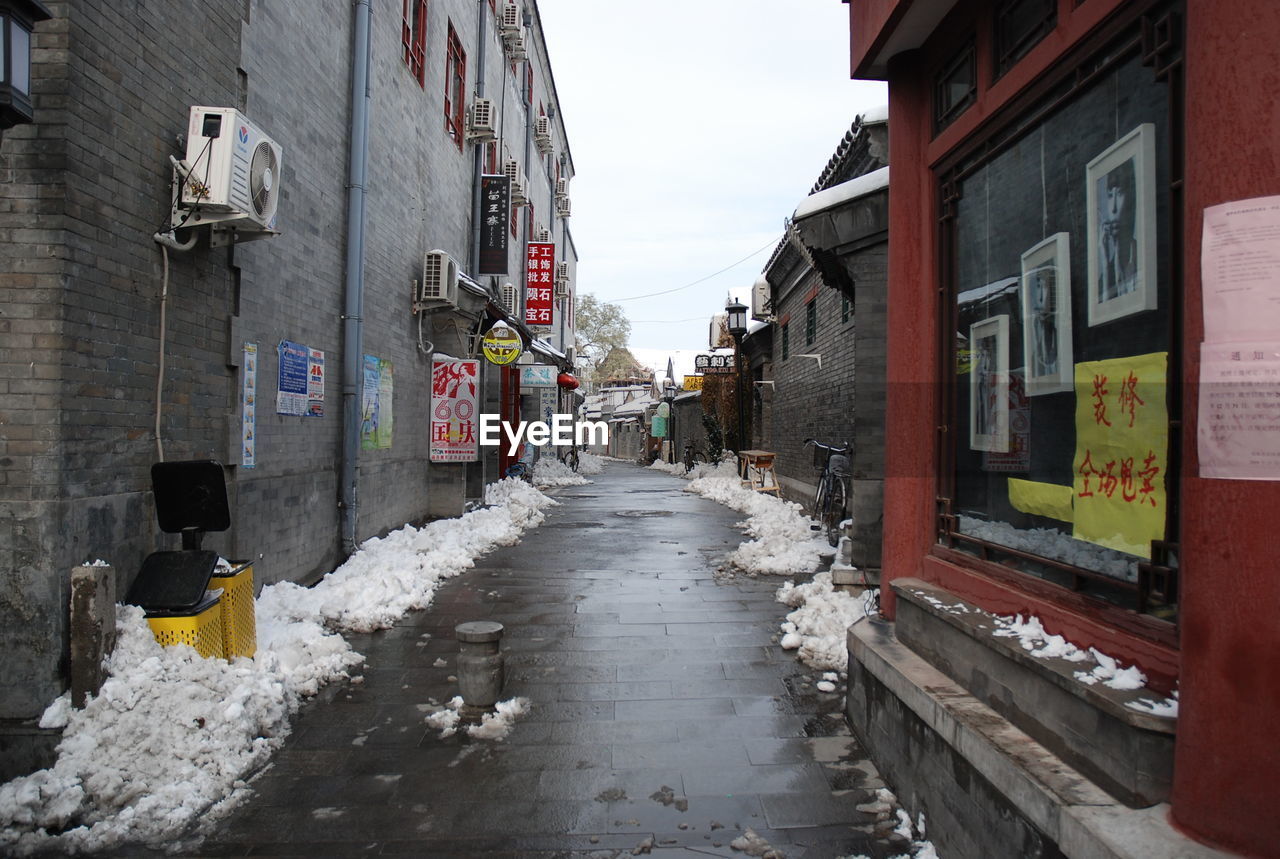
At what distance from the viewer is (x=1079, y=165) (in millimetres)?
3350

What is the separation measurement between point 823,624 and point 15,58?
234 inches

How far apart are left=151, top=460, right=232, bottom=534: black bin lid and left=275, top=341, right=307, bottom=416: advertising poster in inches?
96.9

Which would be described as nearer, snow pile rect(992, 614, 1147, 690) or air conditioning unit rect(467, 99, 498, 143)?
snow pile rect(992, 614, 1147, 690)

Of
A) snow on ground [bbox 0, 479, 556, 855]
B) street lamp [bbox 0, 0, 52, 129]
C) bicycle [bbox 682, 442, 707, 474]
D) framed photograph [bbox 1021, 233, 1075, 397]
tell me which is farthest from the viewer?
bicycle [bbox 682, 442, 707, 474]

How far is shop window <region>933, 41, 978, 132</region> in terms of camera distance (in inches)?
168

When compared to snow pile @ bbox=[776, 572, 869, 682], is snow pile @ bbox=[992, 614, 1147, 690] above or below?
above

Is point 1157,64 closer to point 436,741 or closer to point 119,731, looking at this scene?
point 436,741

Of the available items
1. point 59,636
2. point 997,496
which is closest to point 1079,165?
point 997,496

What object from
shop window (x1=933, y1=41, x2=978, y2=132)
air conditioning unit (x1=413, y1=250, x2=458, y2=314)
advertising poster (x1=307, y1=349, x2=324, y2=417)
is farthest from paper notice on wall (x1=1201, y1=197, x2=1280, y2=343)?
air conditioning unit (x1=413, y1=250, x2=458, y2=314)

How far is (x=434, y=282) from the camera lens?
1209cm

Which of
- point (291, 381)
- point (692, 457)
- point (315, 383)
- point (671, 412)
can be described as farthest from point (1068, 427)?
point (671, 412)

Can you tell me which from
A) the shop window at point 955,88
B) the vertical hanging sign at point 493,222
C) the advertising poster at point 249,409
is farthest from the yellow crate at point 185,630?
the vertical hanging sign at point 493,222

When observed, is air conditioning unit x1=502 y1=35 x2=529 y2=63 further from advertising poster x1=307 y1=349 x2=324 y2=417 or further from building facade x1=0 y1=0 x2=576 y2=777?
advertising poster x1=307 y1=349 x2=324 y2=417

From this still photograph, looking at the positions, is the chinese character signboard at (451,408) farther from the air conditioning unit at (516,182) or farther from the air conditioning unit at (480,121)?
the air conditioning unit at (516,182)
